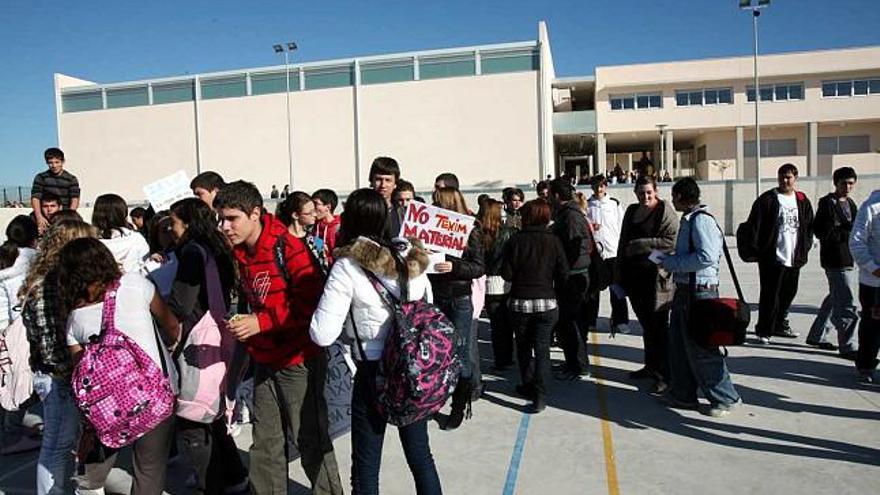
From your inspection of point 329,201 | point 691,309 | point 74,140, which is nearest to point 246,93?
point 74,140

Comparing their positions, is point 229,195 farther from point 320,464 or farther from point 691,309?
point 691,309

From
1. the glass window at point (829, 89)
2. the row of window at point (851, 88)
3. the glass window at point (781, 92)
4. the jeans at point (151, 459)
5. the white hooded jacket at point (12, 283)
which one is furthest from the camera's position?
the glass window at point (781, 92)

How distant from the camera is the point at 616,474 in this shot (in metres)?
3.86

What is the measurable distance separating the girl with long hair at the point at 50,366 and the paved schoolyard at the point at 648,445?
701 millimetres

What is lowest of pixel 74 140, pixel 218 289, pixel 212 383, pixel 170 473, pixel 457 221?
pixel 170 473

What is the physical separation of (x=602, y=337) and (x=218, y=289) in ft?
18.0

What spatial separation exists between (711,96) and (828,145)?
914 cm

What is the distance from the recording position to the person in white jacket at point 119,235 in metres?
4.42

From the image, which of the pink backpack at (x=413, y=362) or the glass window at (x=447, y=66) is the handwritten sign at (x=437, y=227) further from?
the glass window at (x=447, y=66)

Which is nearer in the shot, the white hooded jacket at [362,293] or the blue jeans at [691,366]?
the white hooded jacket at [362,293]

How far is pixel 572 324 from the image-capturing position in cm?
585

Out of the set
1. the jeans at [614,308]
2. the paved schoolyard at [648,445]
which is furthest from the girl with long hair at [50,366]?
the jeans at [614,308]

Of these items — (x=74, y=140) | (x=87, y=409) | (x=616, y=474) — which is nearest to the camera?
(x=87, y=409)

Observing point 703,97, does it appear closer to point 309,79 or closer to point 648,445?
point 309,79
